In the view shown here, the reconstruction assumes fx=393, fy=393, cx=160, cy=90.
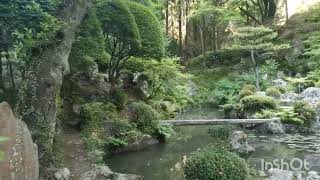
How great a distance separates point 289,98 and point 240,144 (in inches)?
324

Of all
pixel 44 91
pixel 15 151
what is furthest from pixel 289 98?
pixel 15 151

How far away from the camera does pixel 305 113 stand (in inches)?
573

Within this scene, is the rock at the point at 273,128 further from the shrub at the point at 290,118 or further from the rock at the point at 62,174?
the rock at the point at 62,174

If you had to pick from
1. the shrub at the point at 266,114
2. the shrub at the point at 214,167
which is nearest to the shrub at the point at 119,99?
the shrub at the point at 266,114

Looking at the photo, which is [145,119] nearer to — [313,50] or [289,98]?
[289,98]

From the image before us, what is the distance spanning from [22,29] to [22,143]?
3.37 metres

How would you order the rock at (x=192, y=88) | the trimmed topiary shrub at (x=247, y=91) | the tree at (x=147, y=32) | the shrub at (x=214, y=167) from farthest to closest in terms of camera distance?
the rock at (x=192, y=88), the trimmed topiary shrub at (x=247, y=91), the tree at (x=147, y=32), the shrub at (x=214, y=167)

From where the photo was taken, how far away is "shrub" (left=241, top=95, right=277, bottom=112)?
53.2ft

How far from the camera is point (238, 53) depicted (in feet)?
87.3

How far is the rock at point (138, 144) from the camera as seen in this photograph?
38.0 feet

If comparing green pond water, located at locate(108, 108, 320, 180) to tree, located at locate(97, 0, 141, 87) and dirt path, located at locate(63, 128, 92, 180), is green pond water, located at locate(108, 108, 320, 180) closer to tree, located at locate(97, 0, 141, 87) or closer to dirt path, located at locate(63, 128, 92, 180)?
dirt path, located at locate(63, 128, 92, 180)

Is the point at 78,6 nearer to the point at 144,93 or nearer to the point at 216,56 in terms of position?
the point at 144,93

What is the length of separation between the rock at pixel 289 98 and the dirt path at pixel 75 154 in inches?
401

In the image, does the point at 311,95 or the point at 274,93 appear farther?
the point at 274,93
